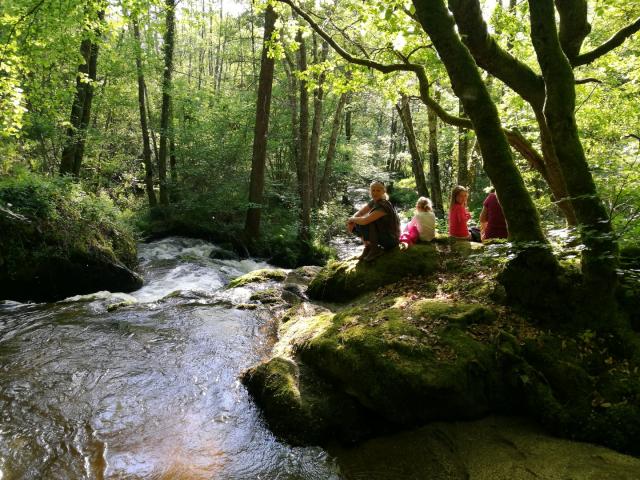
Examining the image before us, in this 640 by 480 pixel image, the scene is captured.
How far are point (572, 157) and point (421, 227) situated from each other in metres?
3.54

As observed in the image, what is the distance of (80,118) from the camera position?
13594mm

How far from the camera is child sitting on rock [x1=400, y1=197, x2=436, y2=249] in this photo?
722cm

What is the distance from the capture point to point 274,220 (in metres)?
17.5

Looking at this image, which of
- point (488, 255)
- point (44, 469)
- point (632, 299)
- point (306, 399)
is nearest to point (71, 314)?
point (44, 469)

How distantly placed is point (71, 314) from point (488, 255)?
6.61 metres

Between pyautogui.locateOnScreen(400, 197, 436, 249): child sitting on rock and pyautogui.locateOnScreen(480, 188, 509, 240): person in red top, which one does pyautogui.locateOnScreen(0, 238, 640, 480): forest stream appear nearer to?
pyautogui.locateOnScreen(400, 197, 436, 249): child sitting on rock

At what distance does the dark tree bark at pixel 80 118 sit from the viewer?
12.7 m

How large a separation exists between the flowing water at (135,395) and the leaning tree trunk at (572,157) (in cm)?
306

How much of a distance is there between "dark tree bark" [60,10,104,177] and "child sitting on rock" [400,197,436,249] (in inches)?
402

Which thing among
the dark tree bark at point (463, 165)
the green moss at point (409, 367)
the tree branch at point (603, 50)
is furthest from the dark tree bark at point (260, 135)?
the green moss at point (409, 367)

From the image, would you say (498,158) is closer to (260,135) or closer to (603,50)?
(603,50)

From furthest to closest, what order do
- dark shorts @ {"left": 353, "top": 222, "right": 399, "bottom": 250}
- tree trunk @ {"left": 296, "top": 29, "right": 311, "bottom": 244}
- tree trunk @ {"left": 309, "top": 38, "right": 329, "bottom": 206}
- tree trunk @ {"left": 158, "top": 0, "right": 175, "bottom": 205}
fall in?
tree trunk @ {"left": 158, "top": 0, "right": 175, "bottom": 205}, tree trunk @ {"left": 309, "top": 38, "right": 329, "bottom": 206}, tree trunk @ {"left": 296, "top": 29, "right": 311, "bottom": 244}, dark shorts @ {"left": 353, "top": 222, "right": 399, "bottom": 250}

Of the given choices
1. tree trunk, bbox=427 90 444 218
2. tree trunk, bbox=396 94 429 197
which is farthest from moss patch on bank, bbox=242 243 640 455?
tree trunk, bbox=396 94 429 197

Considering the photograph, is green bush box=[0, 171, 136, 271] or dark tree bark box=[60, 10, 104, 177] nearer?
green bush box=[0, 171, 136, 271]
